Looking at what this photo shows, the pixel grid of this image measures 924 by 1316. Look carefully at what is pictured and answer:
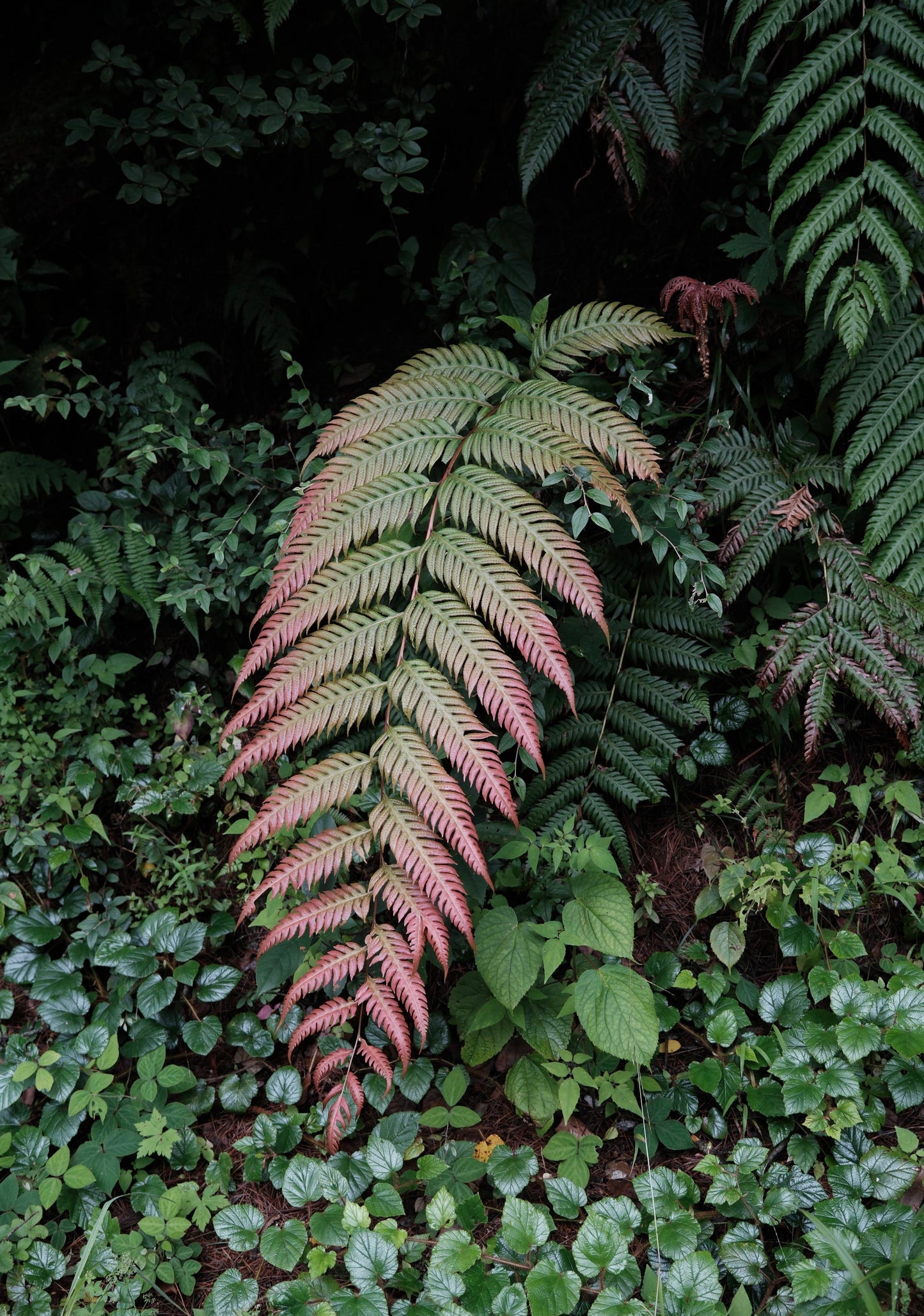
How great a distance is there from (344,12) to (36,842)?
10.1 feet

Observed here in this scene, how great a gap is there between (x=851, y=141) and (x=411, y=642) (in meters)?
1.87

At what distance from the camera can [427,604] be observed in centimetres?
213

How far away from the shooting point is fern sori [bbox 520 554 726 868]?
104 inches

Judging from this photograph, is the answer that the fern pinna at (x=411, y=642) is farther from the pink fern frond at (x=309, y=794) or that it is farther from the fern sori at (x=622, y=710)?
the fern sori at (x=622, y=710)

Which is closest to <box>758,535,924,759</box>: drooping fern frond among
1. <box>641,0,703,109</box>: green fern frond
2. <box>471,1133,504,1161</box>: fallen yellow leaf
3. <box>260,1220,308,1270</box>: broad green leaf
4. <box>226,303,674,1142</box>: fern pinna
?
<box>226,303,674,1142</box>: fern pinna

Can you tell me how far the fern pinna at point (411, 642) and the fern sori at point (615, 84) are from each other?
0.70m

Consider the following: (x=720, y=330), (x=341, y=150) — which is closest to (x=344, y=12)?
(x=341, y=150)

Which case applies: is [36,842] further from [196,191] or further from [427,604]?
[196,191]

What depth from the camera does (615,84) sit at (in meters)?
2.80

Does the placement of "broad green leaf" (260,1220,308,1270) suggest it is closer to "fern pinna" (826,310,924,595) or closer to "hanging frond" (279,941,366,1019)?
"hanging frond" (279,941,366,1019)

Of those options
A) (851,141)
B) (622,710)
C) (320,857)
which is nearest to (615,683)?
(622,710)

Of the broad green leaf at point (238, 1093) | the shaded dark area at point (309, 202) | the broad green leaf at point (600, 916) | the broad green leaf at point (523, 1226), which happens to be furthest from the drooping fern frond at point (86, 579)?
the broad green leaf at point (523, 1226)

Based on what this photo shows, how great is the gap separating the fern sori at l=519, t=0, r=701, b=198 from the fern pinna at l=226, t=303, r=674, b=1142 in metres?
0.70

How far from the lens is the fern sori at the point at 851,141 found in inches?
94.2
